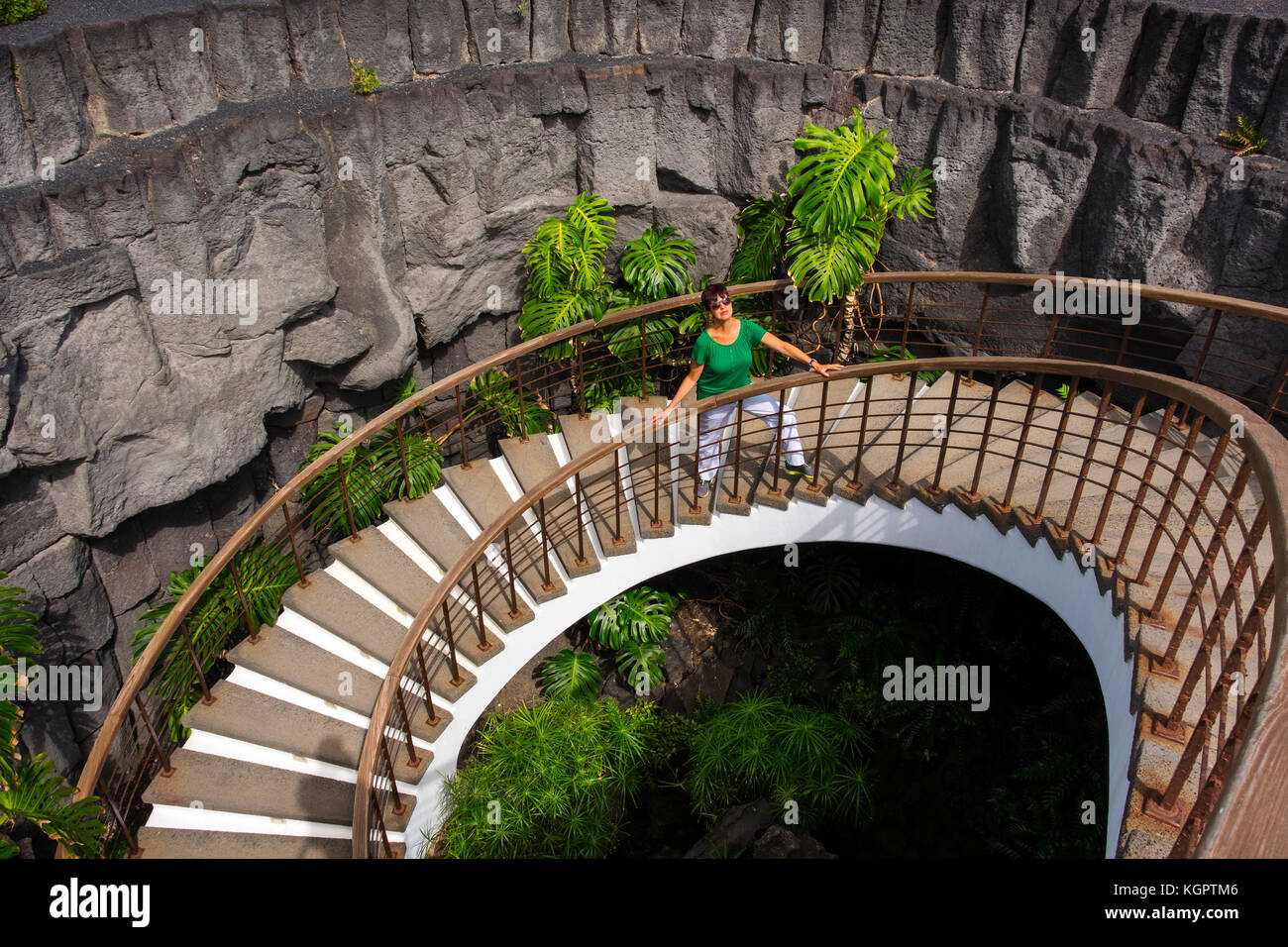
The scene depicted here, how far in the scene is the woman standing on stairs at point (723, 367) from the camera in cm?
542

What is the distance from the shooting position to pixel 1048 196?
272 inches

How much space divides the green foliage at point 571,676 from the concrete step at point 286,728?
2291mm

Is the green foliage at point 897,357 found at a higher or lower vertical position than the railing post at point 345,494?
higher

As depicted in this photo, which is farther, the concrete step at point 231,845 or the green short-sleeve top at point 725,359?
the green short-sleeve top at point 725,359

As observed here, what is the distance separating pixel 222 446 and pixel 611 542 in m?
2.75

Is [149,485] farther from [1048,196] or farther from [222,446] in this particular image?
[1048,196]

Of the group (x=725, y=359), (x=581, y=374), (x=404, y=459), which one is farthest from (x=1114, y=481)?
(x=404, y=459)

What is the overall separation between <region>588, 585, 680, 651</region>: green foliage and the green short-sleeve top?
254 centimetres

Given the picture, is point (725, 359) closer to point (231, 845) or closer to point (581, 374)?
point (581, 374)

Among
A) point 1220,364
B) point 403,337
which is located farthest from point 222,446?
point 1220,364

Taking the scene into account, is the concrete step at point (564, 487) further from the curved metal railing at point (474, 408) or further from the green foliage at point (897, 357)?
the green foliage at point (897, 357)

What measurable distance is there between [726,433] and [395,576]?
2281mm

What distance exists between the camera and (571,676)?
7746 mm

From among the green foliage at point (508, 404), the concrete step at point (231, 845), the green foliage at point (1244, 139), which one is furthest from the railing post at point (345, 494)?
the green foliage at point (1244, 139)
